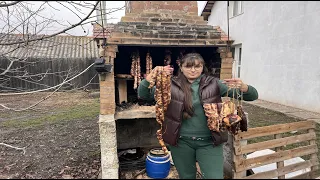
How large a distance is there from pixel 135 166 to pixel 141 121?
1.11 metres

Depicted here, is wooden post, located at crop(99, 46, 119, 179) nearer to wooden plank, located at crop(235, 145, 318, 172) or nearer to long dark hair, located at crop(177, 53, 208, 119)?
long dark hair, located at crop(177, 53, 208, 119)

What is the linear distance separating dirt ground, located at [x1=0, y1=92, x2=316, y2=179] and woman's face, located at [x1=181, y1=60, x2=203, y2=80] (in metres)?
1.81

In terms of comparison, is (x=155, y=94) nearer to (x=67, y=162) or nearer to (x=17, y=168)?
(x=67, y=162)

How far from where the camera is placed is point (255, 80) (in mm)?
9797

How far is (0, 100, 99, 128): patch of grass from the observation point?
259 inches

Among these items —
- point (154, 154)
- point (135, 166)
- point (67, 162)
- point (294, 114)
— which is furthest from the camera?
point (294, 114)

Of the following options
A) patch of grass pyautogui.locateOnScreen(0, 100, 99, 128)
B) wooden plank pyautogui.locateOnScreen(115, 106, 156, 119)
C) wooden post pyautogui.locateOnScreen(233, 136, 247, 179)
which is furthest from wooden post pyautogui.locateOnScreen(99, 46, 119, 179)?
patch of grass pyautogui.locateOnScreen(0, 100, 99, 128)

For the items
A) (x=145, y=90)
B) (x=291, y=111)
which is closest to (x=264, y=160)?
(x=145, y=90)

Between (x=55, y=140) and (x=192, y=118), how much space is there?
402cm

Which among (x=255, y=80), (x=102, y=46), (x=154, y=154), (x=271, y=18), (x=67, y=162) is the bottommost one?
(x=67, y=162)

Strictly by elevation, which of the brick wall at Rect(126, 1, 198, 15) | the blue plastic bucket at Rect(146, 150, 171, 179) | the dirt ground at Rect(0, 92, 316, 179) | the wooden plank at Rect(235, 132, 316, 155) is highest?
the brick wall at Rect(126, 1, 198, 15)

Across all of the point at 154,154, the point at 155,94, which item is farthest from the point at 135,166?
the point at 155,94

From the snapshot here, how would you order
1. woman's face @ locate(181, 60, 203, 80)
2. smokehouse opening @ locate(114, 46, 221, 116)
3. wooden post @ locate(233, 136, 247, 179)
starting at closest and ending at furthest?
woman's face @ locate(181, 60, 203, 80)
wooden post @ locate(233, 136, 247, 179)
smokehouse opening @ locate(114, 46, 221, 116)

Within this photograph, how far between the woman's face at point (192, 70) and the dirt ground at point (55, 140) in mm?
1805
